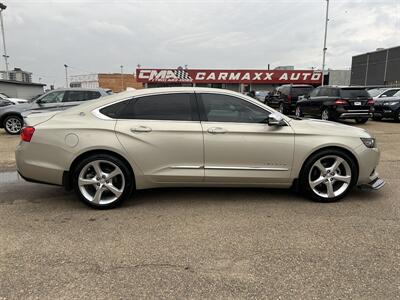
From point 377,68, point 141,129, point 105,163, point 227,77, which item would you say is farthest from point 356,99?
point 377,68

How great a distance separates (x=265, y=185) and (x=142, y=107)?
194cm

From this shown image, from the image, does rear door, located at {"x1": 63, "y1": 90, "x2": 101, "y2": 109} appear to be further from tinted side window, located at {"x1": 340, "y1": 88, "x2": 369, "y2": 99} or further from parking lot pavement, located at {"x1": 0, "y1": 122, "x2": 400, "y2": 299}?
tinted side window, located at {"x1": 340, "y1": 88, "x2": 369, "y2": 99}

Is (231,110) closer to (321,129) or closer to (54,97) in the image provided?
(321,129)

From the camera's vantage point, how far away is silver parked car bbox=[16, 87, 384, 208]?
4.21 meters

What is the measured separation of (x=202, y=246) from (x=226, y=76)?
36996mm

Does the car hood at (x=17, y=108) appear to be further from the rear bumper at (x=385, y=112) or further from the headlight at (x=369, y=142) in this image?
the rear bumper at (x=385, y=112)

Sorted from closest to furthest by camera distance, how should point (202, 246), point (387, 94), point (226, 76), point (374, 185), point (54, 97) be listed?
point (202, 246) → point (374, 185) → point (54, 97) → point (387, 94) → point (226, 76)

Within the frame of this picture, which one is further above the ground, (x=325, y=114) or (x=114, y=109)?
(x=114, y=109)

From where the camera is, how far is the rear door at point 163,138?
13.9 feet

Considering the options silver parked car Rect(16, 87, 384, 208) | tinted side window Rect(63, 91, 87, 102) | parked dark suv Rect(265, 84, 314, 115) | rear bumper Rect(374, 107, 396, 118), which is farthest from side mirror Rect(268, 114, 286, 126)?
parked dark suv Rect(265, 84, 314, 115)

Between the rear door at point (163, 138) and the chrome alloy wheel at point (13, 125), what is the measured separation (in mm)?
9248

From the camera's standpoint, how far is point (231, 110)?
14.5 feet

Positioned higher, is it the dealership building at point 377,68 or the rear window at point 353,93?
the dealership building at point 377,68

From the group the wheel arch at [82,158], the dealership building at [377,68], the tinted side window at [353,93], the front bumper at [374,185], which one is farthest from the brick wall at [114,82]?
the front bumper at [374,185]
